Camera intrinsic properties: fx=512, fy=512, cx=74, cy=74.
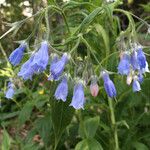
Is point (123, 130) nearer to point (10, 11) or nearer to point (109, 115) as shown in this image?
point (109, 115)

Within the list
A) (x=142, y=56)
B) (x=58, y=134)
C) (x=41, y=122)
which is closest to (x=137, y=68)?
(x=142, y=56)

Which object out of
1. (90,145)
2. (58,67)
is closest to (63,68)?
(58,67)

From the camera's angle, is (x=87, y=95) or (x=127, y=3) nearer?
(x=87, y=95)

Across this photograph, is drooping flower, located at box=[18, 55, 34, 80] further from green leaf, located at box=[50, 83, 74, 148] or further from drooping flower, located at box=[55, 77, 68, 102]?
green leaf, located at box=[50, 83, 74, 148]

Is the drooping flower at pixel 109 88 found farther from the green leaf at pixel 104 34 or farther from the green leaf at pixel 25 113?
the green leaf at pixel 25 113

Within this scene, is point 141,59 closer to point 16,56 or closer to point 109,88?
point 109,88

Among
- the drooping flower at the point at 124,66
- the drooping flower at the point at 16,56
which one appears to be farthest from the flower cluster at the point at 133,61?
the drooping flower at the point at 16,56

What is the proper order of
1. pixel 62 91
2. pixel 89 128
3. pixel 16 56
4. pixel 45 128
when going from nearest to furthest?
pixel 62 91
pixel 16 56
pixel 89 128
pixel 45 128
